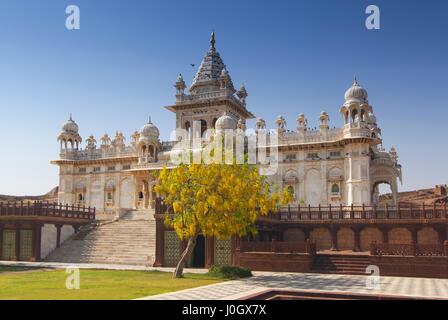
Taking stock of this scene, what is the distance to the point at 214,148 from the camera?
24.4 meters

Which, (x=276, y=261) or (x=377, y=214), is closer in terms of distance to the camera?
(x=276, y=261)

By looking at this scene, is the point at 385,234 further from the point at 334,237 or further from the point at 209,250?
the point at 209,250

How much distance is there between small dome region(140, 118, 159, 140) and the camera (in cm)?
5181

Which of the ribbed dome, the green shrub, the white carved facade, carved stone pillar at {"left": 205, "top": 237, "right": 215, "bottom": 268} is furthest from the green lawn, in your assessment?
the ribbed dome

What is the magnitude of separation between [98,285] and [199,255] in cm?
1202

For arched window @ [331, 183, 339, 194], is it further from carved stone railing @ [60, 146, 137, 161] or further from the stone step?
carved stone railing @ [60, 146, 137, 161]

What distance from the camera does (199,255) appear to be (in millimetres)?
29766

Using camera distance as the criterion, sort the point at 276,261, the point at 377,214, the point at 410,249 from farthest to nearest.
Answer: the point at 377,214 < the point at 276,261 < the point at 410,249

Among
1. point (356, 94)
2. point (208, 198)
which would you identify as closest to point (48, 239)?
point (208, 198)

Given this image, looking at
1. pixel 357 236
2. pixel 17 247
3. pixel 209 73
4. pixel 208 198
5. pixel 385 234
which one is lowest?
pixel 17 247

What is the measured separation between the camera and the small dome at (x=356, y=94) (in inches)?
1686

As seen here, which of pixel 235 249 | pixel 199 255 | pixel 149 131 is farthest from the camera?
pixel 149 131

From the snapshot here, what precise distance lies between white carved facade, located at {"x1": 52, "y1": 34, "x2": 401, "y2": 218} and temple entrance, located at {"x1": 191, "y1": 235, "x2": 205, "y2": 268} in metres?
15.5

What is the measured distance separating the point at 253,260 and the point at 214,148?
23.0ft
